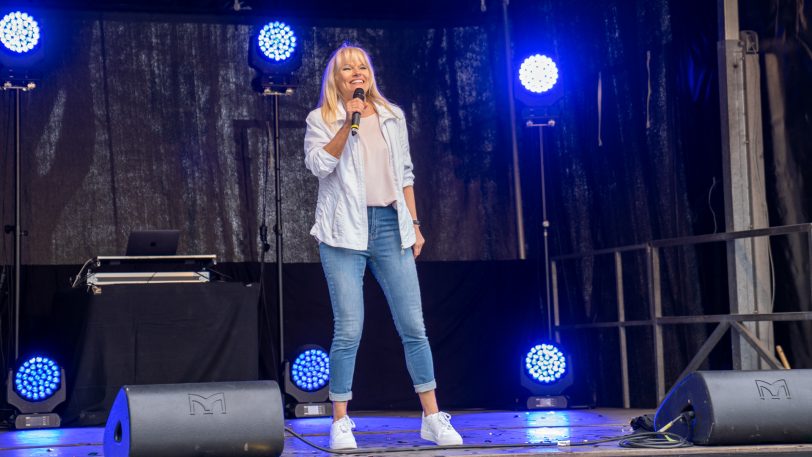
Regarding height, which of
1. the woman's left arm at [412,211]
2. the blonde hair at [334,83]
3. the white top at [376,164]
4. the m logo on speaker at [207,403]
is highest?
the blonde hair at [334,83]

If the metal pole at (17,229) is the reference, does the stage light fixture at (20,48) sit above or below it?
above

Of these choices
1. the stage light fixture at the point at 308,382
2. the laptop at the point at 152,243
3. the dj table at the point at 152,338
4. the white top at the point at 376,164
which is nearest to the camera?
the white top at the point at 376,164

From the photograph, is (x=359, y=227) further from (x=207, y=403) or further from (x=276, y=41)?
(x=276, y=41)

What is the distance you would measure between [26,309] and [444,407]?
2535 mm

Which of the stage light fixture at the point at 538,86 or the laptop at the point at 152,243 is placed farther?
the stage light fixture at the point at 538,86

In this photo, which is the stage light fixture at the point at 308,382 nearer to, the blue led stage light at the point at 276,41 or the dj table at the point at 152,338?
the dj table at the point at 152,338

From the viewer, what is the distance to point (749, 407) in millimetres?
3338

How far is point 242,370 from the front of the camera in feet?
19.0

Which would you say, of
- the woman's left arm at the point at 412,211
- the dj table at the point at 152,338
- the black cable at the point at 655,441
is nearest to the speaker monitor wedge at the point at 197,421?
the woman's left arm at the point at 412,211

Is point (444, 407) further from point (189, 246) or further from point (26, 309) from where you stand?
point (26, 309)

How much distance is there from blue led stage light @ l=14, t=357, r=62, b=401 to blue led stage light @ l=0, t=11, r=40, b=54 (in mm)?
1669

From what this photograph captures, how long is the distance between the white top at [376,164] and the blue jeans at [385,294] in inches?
1.8

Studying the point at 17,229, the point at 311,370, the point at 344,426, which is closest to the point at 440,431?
the point at 344,426

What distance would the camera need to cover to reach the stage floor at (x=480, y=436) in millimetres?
3287
